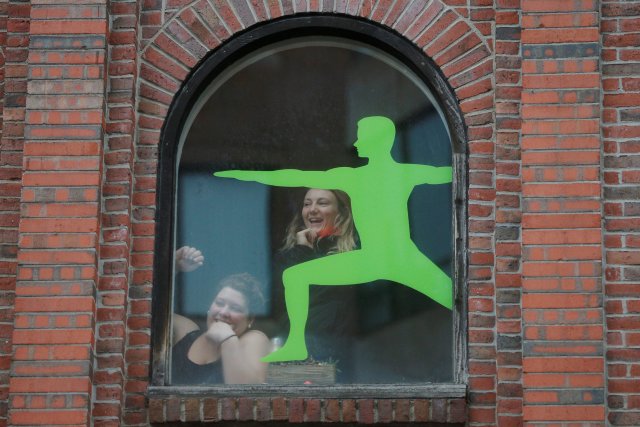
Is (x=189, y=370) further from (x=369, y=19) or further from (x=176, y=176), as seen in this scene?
(x=369, y=19)

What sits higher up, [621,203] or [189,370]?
[621,203]

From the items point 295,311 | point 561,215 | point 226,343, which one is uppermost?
point 561,215

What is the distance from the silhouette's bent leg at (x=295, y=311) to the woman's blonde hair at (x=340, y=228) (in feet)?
0.55

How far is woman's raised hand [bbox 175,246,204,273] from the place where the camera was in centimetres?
777

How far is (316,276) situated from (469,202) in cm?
94

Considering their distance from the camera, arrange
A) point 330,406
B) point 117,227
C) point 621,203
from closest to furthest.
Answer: point 330,406 → point 621,203 → point 117,227

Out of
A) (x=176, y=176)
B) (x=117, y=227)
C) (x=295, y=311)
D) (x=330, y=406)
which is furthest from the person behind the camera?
(x=176, y=176)

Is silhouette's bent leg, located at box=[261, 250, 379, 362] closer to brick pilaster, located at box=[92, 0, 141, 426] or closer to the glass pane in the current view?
the glass pane

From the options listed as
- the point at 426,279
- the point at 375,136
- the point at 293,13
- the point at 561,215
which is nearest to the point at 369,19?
the point at 293,13

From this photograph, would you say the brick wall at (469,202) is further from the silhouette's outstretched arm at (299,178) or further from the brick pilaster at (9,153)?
the silhouette's outstretched arm at (299,178)

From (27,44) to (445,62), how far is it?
2397 millimetres

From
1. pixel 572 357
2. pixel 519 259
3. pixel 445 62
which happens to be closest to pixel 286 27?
pixel 445 62

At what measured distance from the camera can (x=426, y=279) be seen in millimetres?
7684

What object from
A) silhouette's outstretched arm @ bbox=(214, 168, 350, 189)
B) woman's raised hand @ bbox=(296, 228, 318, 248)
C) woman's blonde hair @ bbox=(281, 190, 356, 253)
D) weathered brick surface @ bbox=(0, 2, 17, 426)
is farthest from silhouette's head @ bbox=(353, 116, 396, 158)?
weathered brick surface @ bbox=(0, 2, 17, 426)
